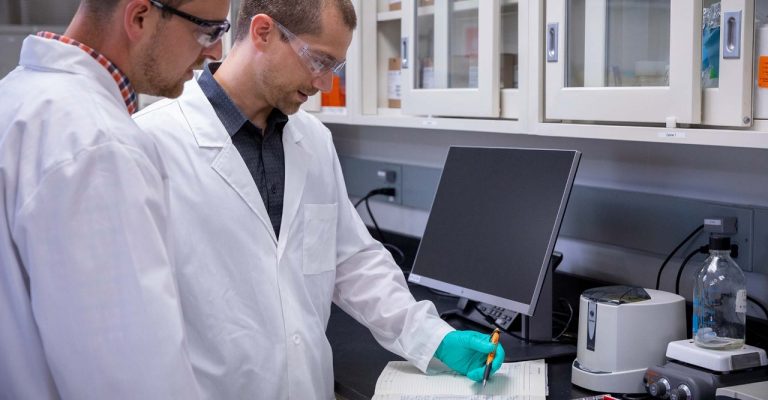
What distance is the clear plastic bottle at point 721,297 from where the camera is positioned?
1498 mm

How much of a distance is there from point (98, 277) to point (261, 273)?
0.59 metres

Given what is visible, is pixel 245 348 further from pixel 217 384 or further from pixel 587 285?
pixel 587 285

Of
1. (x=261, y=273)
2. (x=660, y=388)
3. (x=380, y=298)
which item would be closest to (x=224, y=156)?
(x=261, y=273)

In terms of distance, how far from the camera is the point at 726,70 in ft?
4.38

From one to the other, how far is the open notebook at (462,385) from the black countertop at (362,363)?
0.03 m

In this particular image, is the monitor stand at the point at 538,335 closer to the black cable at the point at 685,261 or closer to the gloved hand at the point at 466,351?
the gloved hand at the point at 466,351

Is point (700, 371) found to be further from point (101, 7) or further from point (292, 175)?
point (101, 7)

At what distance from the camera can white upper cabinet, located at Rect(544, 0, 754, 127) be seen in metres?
1.33

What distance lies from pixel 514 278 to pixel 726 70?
0.59 metres

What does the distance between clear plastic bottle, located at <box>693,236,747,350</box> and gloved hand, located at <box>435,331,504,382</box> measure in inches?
14.4

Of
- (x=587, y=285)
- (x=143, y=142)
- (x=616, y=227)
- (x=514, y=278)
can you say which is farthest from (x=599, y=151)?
(x=143, y=142)

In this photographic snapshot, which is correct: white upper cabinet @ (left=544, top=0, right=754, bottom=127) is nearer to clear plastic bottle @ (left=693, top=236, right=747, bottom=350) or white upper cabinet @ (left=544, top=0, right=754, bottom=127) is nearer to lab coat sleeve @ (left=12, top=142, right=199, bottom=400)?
clear plastic bottle @ (left=693, top=236, right=747, bottom=350)

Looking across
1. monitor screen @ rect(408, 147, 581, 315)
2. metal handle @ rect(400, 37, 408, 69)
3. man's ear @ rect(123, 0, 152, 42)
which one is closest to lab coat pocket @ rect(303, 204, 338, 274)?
monitor screen @ rect(408, 147, 581, 315)

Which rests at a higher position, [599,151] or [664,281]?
[599,151]
